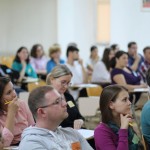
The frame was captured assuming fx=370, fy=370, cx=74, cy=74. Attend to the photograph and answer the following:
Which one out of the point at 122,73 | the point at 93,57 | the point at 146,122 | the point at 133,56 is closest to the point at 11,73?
the point at 122,73

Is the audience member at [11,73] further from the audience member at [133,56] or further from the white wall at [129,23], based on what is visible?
the white wall at [129,23]

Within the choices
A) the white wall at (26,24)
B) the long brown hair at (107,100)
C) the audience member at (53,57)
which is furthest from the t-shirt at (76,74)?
the white wall at (26,24)

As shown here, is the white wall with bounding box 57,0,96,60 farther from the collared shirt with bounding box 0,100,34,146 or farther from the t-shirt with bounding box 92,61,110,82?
the collared shirt with bounding box 0,100,34,146

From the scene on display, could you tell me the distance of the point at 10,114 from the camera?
9.43 feet

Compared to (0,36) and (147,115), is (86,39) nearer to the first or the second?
(0,36)

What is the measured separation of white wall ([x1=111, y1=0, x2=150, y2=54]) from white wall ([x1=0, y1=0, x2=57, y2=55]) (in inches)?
89.2

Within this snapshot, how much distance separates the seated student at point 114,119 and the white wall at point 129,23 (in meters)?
6.57

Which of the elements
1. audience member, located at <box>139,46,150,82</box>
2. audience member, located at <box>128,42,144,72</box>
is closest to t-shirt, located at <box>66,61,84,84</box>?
audience member, located at <box>139,46,150,82</box>

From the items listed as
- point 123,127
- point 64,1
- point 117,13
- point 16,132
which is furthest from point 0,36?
point 123,127

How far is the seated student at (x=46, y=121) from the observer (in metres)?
2.09

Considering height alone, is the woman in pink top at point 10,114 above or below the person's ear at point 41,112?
below

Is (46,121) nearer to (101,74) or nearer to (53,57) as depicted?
(101,74)

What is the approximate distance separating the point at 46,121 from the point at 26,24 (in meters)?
9.00

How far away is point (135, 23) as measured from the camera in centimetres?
917
